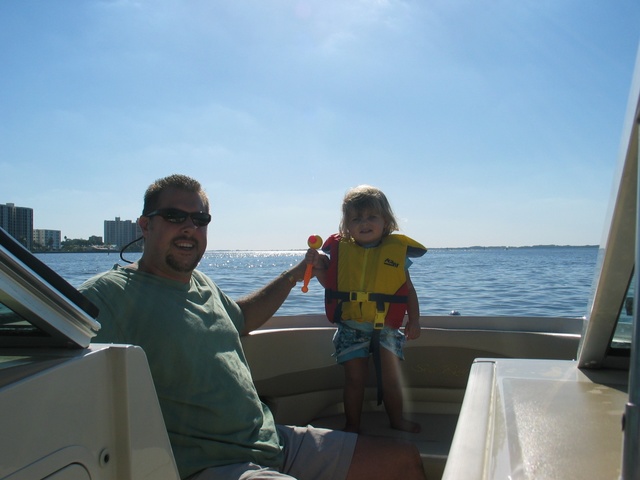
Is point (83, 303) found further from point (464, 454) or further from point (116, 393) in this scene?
point (464, 454)

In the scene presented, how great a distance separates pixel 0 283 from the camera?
2.87ft

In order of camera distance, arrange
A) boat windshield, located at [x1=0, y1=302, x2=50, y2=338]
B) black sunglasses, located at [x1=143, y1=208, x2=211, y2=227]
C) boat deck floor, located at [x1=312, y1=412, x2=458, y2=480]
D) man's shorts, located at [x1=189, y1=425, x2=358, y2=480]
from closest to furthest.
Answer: boat windshield, located at [x1=0, y1=302, x2=50, y2=338], man's shorts, located at [x1=189, y1=425, x2=358, y2=480], black sunglasses, located at [x1=143, y1=208, x2=211, y2=227], boat deck floor, located at [x1=312, y1=412, x2=458, y2=480]

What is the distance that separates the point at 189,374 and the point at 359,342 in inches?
51.3

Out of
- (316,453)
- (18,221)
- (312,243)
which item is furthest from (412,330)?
(18,221)

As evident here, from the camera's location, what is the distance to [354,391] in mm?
2797

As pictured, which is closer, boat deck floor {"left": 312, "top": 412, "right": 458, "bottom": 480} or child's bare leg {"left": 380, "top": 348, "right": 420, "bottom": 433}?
boat deck floor {"left": 312, "top": 412, "right": 458, "bottom": 480}

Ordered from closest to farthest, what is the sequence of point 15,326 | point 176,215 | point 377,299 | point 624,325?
point 15,326, point 624,325, point 176,215, point 377,299

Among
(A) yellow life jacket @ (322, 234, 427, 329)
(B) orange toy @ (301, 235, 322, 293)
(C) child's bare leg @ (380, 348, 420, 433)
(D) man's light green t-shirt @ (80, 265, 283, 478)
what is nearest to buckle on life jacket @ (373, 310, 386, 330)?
(A) yellow life jacket @ (322, 234, 427, 329)

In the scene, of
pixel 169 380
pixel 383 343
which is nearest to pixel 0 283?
pixel 169 380

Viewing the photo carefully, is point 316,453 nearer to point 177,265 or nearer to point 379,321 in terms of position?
point 177,265

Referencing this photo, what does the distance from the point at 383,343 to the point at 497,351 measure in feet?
2.41

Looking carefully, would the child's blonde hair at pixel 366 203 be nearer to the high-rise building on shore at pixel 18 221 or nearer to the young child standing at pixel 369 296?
the young child standing at pixel 369 296

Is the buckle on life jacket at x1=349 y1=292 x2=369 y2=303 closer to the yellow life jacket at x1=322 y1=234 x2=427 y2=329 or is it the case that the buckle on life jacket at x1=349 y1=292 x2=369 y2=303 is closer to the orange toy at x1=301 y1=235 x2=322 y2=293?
the yellow life jacket at x1=322 y1=234 x2=427 y2=329

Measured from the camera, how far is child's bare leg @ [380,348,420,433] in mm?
2852
